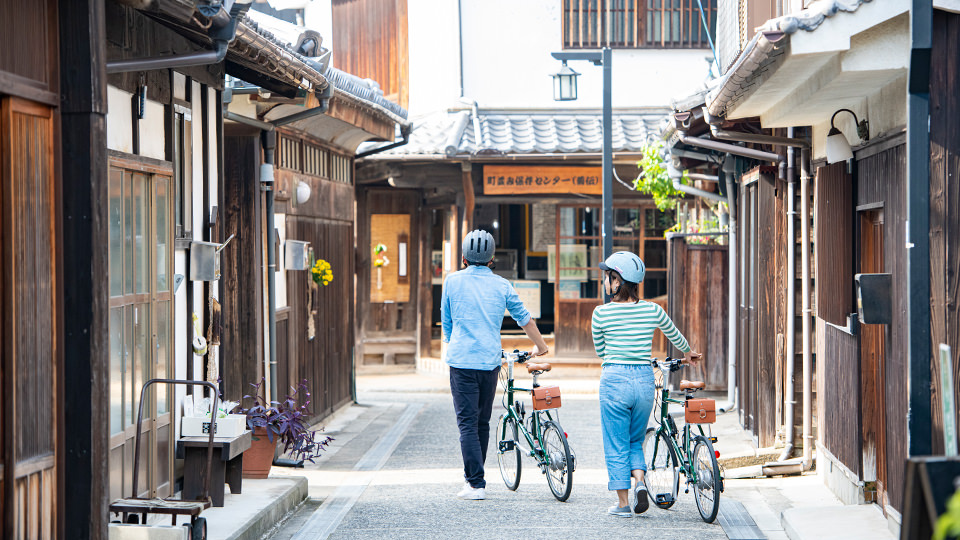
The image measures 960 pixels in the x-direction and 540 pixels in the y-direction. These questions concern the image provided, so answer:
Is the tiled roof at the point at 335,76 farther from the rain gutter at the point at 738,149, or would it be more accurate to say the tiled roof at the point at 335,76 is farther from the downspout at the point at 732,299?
the downspout at the point at 732,299

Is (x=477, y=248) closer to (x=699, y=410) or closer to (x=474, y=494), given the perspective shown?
(x=474, y=494)

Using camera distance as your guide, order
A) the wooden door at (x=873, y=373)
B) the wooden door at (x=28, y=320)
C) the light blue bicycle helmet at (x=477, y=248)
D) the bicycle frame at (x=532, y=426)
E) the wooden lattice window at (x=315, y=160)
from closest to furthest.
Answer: the wooden door at (x=28, y=320) < the wooden door at (x=873, y=373) < the bicycle frame at (x=532, y=426) < the light blue bicycle helmet at (x=477, y=248) < the wooden lattice window at (x=315, y=160)

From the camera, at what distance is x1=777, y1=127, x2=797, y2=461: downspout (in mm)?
10703

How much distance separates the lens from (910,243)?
19.8 ft

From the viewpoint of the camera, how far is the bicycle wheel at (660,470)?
28.0ft

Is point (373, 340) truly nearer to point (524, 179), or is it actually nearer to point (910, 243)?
point (524, 179)

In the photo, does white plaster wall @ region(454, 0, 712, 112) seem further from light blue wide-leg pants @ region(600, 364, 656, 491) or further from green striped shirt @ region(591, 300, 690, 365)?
light blue wide-leg pants @ region(600, 364, 656, 491)

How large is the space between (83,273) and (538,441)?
14.8 ft

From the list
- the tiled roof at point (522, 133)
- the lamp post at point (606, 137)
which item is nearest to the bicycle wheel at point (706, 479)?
the lamp post at point (606, 137)

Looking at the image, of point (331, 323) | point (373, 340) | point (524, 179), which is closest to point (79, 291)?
point (331, 323)

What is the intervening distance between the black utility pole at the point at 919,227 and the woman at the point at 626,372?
2.40m

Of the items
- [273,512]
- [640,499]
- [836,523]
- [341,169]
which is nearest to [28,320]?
[273,512]

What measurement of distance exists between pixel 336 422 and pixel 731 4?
6.99 meters

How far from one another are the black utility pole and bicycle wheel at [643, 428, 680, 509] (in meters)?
2.62
